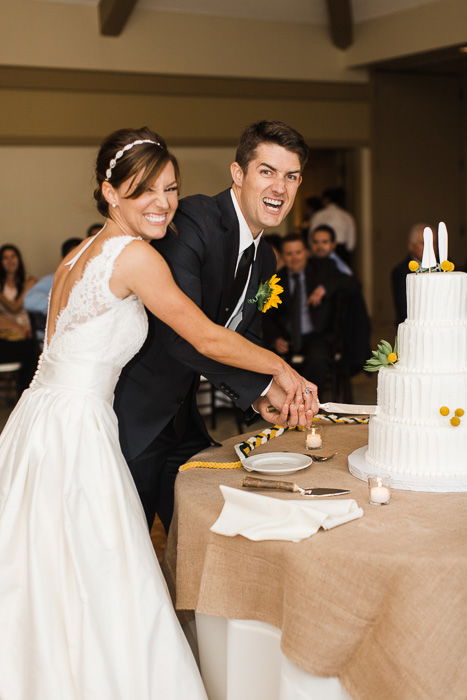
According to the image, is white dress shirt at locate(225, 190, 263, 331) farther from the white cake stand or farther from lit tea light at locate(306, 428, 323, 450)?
the white cake stand

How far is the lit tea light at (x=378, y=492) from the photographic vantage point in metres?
2.29

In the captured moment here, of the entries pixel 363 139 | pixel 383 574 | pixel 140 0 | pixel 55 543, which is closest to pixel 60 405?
pixel 55 543

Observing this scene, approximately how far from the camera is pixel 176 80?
11008mm

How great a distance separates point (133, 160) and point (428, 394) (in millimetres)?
1064

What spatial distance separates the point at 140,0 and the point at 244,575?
31.4ft

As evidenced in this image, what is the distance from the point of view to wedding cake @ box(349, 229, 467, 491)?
239cm

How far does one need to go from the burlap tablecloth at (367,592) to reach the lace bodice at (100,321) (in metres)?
0.57

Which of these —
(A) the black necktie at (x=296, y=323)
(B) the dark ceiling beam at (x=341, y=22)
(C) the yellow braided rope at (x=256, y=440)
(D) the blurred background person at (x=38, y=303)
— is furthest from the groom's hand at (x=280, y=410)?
(B) the dark ceiling beam at (x=341, y=22)

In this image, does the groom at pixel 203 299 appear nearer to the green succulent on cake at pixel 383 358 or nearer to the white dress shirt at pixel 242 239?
the white dress shirt at pixel 242 239

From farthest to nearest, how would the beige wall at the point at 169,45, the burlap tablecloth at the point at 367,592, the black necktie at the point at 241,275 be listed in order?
the beige wall at the point at 169,45, the black necktie at the point at 241,275, the burlap tablecloth at the point at 367,592

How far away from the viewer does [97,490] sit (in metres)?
2.53

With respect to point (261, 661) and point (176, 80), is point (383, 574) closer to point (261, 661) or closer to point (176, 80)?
point (261, 661)

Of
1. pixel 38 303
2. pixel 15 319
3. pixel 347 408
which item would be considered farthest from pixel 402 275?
pixel 347 408

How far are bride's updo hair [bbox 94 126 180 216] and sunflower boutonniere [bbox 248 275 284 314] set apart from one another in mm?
527
